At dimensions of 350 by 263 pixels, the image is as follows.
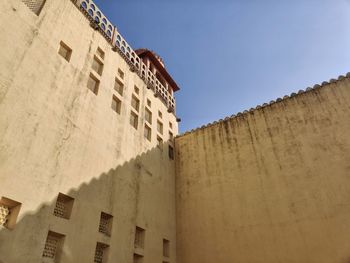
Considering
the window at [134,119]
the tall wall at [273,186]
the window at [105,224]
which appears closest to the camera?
the window at [105,224]

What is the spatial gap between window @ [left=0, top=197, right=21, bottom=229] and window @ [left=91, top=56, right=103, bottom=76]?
4.84m

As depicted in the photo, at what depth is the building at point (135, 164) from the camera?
19.2 feet

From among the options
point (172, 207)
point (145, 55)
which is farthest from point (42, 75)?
point (145, 55)

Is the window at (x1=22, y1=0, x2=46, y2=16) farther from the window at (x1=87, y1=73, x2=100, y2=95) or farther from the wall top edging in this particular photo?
the wall top edging

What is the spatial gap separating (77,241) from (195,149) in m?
6.23

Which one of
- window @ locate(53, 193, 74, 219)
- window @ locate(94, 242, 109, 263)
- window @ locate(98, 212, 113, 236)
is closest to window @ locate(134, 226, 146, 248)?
window @ locate(98, 212, 113, 236)

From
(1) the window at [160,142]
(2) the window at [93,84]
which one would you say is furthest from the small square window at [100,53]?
(1) the window at [160,142]

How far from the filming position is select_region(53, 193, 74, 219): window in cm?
616

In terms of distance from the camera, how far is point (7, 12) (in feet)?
21.5

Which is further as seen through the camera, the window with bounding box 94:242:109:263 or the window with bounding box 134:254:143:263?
the window with bounding box 134:254:143:263

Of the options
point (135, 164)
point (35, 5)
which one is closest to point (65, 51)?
point (35, 5)

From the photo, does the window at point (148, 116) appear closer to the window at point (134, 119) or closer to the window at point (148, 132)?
the window at point (148, 132)

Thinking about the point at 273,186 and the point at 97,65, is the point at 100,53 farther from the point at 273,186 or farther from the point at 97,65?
the point at 273,186

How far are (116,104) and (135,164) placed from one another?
200cm
